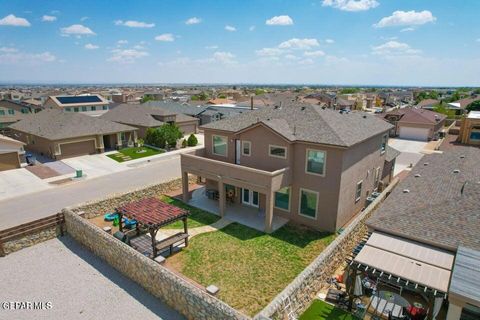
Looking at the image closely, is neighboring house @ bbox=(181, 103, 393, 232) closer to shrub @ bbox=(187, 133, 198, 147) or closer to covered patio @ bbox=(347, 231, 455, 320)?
covered patio @ bbox=(347, 231, 455, 320)

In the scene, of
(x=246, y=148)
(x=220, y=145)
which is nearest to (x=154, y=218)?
(x=246, y=148)

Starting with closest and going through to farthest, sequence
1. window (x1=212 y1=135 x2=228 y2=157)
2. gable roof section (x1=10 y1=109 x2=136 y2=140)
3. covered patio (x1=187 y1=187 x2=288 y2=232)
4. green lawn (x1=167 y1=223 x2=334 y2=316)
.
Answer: green lawn (x1=167 y1=223 x2=334 y2=316) < covered patio (x1=187 y1=187 x2=288 y2=232) < window (x1=212 y1=135 x2=228 y2=157) < gable roof section (x1=10 y1=109 x2=136 y2=140)

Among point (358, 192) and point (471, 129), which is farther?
A: point (471, 129)

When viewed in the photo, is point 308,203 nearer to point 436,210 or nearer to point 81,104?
point 436,210

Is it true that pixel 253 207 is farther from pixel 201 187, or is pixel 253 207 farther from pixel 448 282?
pixel 448 282

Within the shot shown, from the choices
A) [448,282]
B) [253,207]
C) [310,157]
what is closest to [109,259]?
[253,207]

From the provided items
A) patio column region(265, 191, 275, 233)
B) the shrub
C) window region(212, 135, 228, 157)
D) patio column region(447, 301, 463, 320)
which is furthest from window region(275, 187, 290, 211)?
the shrub
